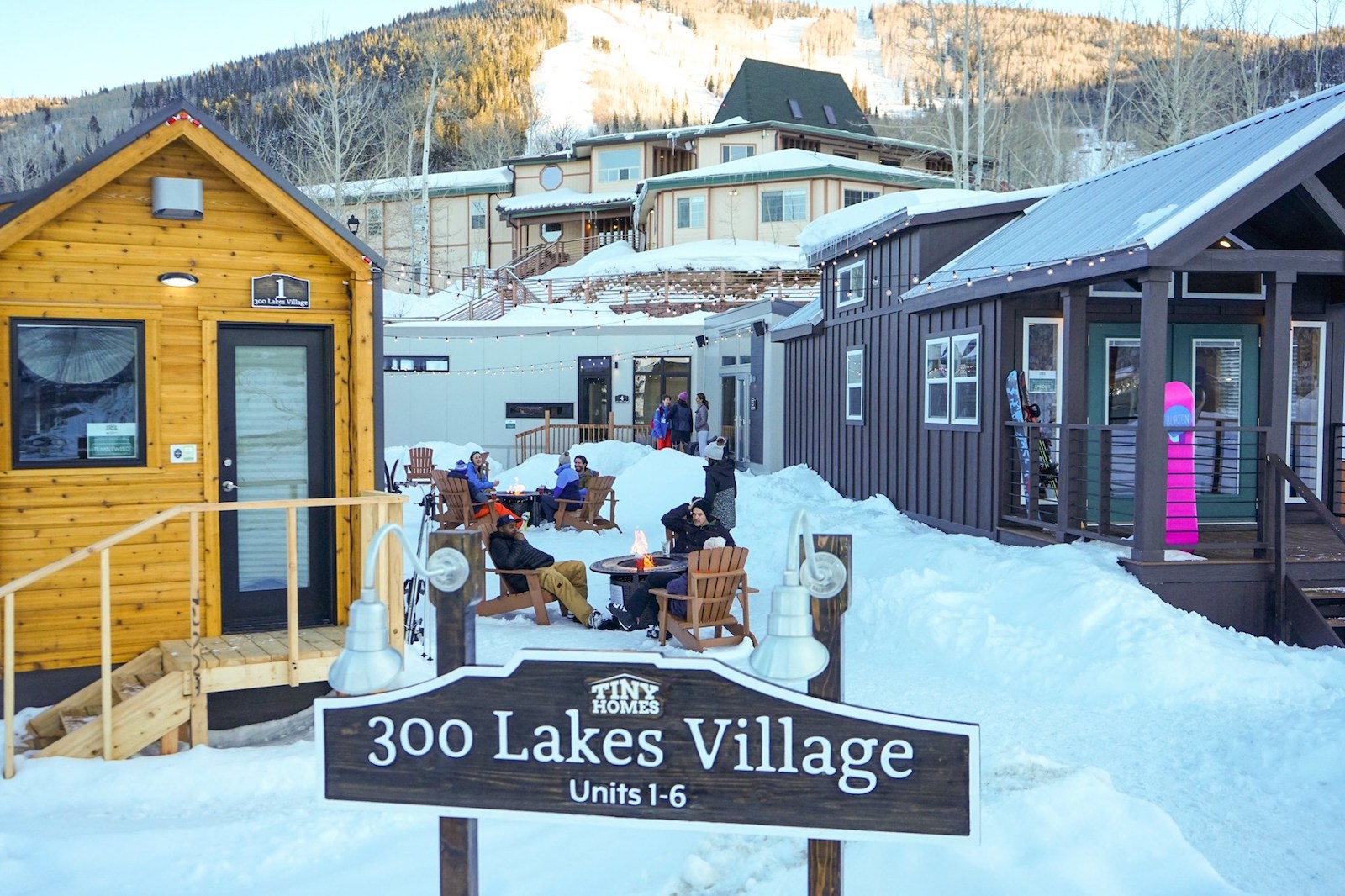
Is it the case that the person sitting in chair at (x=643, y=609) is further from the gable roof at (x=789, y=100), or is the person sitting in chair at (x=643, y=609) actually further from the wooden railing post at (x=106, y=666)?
the gable roof at (x=789, y=100)

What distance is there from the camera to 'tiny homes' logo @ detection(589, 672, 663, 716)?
273 centimetres

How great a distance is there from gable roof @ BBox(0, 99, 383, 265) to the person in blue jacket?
767cm

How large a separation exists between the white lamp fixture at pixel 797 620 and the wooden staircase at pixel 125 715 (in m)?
4.52

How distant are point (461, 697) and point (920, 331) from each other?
11206 millimetres

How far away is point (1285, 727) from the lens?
605 cm

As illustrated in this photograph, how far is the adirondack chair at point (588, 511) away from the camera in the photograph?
564 inches

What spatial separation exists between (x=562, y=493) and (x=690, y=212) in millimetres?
26338

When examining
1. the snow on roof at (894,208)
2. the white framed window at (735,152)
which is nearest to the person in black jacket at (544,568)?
the snow on roof at (894,208)

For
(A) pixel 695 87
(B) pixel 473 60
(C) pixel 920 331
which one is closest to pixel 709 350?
(C) pixel 920 331

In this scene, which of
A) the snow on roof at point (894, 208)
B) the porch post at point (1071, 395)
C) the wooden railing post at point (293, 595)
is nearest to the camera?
the wooden railing post at point (293, 595)

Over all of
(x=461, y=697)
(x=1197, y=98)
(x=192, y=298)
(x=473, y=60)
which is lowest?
(x=461, y=697)

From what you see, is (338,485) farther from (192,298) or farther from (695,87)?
(695,87)

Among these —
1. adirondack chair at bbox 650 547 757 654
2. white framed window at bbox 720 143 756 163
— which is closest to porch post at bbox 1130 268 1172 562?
adirondack chair at bbox 650 547 757 654

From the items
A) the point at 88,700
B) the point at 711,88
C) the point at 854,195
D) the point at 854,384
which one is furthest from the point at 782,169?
the point at 711,88
